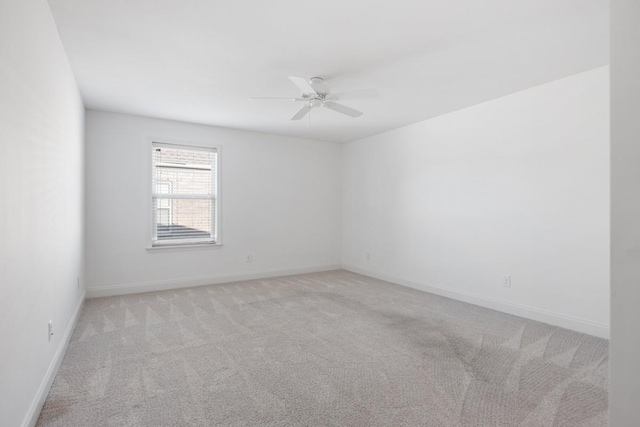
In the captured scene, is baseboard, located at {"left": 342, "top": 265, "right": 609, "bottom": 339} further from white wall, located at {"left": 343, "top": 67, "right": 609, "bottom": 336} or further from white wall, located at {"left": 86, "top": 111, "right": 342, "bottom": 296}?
white wall, located at {"left": 86, "top": 111, "right": 342, "bottom": 296}

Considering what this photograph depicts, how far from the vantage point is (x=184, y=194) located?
523 centimetres

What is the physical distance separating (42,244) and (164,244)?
2.97 m

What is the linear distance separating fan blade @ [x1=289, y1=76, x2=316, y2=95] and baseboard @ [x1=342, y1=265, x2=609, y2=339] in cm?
323

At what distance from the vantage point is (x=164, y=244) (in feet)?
16.5

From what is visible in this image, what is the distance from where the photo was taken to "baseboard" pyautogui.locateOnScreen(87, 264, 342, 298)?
4598 millimetres

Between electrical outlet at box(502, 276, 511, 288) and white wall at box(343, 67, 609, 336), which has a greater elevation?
white wall at box(343, 67, 609, 336)

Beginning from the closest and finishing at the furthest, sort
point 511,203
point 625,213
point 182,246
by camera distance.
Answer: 1. point 625,213
2. point 511,203
3. point 182,246

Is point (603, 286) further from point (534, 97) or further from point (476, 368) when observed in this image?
point (534, 97)

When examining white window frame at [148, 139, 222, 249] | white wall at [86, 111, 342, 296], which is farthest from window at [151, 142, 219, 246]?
white wall at [86, 111, 342, 296]

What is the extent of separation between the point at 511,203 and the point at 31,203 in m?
4.39

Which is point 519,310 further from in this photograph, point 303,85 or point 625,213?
point 303,85

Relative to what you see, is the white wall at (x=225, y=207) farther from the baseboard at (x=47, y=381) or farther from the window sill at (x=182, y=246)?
the baseboard at (x=47, y=381)

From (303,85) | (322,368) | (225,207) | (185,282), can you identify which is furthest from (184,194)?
(322,368)

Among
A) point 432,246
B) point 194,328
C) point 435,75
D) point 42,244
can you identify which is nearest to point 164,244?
point 194,328
